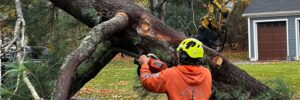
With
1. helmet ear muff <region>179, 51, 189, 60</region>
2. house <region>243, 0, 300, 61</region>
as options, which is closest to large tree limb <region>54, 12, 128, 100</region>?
helmet ear muff <region>179, 51, 189, 60</region>

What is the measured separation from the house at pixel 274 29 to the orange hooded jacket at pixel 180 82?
24702 mm

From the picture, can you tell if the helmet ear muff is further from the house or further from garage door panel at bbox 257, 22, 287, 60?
garage door panel at bbox 257, 22, 287, 60

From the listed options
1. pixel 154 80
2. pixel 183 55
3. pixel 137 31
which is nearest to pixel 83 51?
pixel 154 80

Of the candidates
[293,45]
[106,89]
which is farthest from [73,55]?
[293,45]

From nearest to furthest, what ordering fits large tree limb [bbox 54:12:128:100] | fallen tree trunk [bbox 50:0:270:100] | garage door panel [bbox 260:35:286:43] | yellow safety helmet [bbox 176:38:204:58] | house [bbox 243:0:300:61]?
large tree limb [bbox 54:12:128:100] → yellow safety helmet [bbox 176:38:204:58] → fallen tree trunk [bbox 50:0:270:100] → house [bbox 243:0:300:61] → garage door panel [bbox 260:35:286:43]

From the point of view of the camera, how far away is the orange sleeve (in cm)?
483

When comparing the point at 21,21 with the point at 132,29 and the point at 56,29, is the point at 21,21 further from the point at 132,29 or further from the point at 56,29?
the point at 56,29

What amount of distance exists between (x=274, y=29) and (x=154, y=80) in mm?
25623

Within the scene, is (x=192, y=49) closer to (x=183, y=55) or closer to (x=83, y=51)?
(x=183, y=55)

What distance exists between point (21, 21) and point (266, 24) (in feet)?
82.1

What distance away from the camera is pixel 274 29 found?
29.6 meters

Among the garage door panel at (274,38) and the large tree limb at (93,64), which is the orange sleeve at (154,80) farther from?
the garage door panel at (274,38)

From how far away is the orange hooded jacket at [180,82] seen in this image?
189 inches

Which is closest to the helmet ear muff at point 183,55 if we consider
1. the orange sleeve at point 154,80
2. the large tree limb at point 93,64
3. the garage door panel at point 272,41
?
the orange sleeve at point 154,80
